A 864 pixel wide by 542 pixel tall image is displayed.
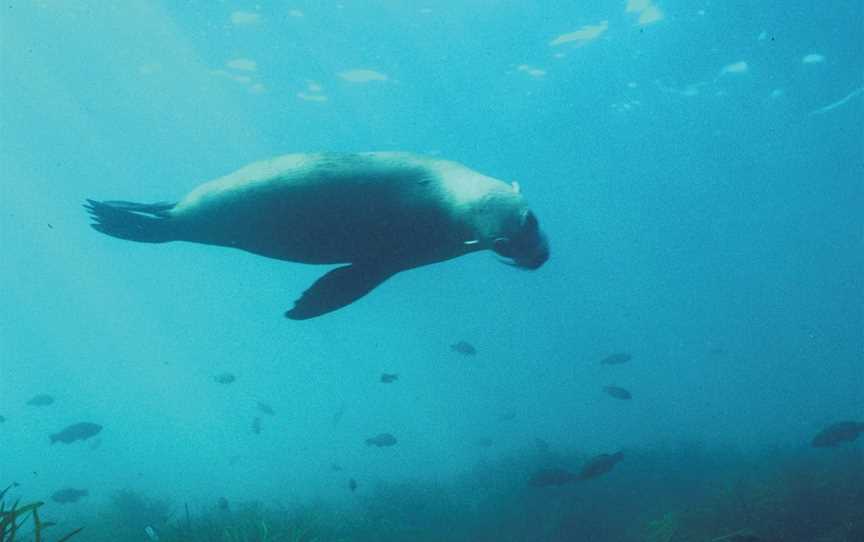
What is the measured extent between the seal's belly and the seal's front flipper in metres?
0.18

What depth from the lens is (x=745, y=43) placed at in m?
17.7

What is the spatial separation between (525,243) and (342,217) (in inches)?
37.2

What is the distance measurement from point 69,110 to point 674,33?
19.9m

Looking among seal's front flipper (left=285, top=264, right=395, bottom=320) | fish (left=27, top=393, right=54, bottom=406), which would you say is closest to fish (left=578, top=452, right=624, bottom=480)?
seal's front flipper (left=285, top=264, right=395, bottom=320)

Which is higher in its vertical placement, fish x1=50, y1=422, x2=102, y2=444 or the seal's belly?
the seal's belly

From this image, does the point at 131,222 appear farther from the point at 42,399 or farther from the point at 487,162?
the point at 487,162

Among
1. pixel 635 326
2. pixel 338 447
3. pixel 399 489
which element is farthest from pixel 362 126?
pixel 635 326

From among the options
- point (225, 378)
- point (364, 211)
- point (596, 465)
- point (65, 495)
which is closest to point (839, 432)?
point (596, 465)

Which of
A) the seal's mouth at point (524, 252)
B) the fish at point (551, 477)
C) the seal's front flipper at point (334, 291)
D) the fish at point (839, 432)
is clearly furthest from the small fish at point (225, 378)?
the seal's mouth at point (524, 252)

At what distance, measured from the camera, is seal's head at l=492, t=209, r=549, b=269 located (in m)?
2.51

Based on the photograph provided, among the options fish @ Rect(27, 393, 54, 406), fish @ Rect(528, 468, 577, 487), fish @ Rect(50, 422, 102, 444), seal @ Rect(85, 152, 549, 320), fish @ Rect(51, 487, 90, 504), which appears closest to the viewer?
seal @ Rect(85, 152, 549, 320)

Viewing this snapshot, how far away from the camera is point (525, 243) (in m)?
2.52

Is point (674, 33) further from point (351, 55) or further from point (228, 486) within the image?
point (228, 486)

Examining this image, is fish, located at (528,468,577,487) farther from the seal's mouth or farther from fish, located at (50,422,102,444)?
fish, located at (50,422,102,444)
